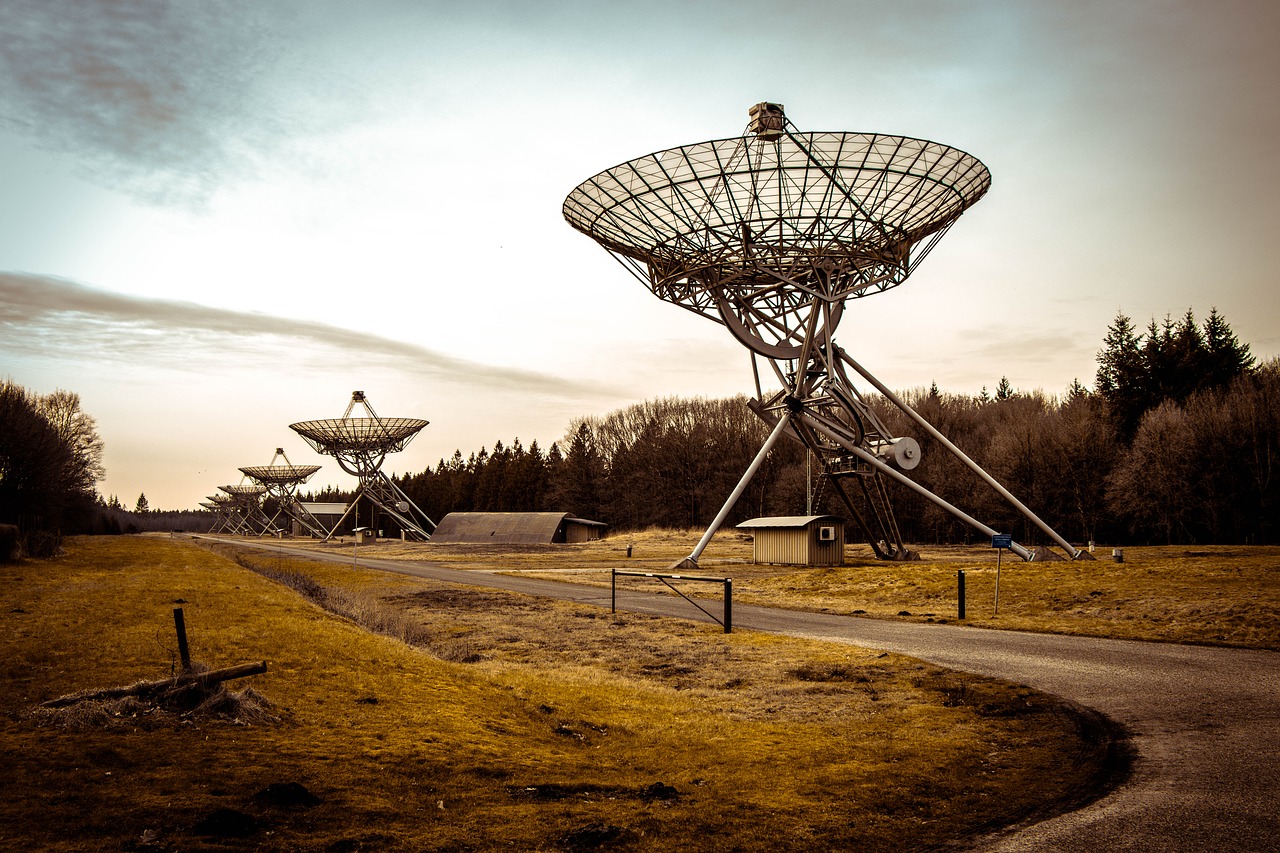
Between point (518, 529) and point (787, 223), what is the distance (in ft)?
190

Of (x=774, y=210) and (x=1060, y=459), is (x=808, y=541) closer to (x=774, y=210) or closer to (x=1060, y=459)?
(x=774, y=210)

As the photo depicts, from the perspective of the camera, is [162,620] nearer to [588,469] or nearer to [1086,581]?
[1086,581]

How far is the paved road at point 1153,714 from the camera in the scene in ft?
18.3

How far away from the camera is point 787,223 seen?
93.9 feet

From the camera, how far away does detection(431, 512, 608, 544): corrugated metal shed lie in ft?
263

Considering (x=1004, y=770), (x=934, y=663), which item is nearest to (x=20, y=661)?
(x=1004, y=770)

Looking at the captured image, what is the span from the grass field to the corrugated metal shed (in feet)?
216

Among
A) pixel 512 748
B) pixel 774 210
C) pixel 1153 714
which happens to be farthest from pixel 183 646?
pixel 774 210

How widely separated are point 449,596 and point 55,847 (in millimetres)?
20605

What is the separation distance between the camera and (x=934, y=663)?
12.9 m

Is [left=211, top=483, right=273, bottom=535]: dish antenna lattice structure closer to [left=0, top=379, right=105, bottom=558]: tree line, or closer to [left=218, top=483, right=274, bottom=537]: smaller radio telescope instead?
[left=218, top=483, right=274, bottom=537]: smaller radio telescope

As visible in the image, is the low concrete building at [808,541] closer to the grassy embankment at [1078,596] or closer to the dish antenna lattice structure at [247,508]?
the grassy embankment at [1078,596]

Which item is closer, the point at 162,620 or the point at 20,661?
the point at 20,661

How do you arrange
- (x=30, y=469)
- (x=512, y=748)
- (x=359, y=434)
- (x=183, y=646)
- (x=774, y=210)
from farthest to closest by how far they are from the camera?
(x=359, y=434) → (x=30, y=469) → (x=774, y=210) → (x=183, y=646) → (x=512, y=748)
